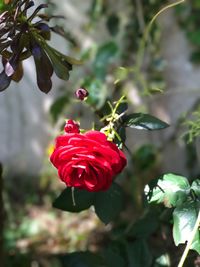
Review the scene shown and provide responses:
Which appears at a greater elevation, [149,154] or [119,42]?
[119,42]

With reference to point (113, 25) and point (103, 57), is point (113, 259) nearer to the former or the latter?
point (103, 57)

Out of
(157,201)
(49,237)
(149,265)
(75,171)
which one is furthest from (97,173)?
(49,237)

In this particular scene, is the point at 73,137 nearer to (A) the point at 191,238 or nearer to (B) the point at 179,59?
(A) the point at 191,238

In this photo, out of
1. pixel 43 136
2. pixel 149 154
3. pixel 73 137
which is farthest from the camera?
pixel 43 136

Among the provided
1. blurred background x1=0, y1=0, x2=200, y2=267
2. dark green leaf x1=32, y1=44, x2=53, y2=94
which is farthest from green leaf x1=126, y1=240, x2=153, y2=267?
blurred background x1=0, y1=0, x2=200, y2=267

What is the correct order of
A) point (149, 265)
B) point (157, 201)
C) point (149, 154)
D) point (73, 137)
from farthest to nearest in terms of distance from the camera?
point (149, 154), point (149, 265), point (157, 201), point (73, 137)

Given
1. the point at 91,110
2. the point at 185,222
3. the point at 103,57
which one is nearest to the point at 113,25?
the point at 103,57

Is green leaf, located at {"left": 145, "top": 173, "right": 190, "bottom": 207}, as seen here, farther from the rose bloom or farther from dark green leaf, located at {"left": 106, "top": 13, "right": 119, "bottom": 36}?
dark green leaf, located at {"left": 106, "top": 13, "right": 119, "bottom": 36}
